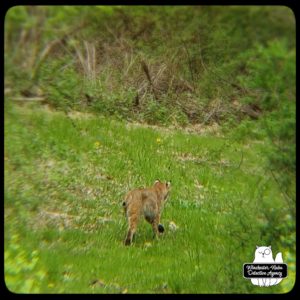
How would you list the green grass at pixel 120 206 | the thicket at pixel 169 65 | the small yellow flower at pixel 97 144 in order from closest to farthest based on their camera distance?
the thicket at pixel 169 65
the green grass at pixel 120 206
the small yellow flower at pixel 97 144

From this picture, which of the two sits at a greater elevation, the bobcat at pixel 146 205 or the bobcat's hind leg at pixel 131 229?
the bobcat at pixel 146 205

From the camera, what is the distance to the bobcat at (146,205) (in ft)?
19.7

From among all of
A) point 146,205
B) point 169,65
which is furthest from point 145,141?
point 169,65

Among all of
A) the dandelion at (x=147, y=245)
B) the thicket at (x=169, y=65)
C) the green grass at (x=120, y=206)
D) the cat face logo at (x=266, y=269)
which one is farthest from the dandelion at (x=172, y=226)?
the thicket at (x=169, y=65)

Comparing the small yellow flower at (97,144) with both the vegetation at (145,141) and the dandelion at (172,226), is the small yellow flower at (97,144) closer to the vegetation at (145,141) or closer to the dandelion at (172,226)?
the vegetation at (145,141)

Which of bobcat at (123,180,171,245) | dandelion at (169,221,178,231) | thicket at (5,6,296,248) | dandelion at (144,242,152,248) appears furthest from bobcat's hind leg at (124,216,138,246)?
thicket at (5,6,296,248)

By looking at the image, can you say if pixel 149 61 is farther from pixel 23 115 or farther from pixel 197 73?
pixel 23 115

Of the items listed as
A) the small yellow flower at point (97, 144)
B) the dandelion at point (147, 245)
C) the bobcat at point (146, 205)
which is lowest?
the dandelion at point (147, 245)

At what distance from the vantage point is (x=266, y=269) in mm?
5695

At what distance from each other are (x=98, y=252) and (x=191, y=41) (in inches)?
71.4

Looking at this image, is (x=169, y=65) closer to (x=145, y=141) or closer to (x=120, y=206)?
(x=145, y=141)

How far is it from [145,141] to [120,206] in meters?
0.57

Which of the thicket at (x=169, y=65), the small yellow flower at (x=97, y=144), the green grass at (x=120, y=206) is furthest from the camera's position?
the small yellow flower at (x=97, y=144)

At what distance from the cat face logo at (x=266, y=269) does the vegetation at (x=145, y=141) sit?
0.18 ft
